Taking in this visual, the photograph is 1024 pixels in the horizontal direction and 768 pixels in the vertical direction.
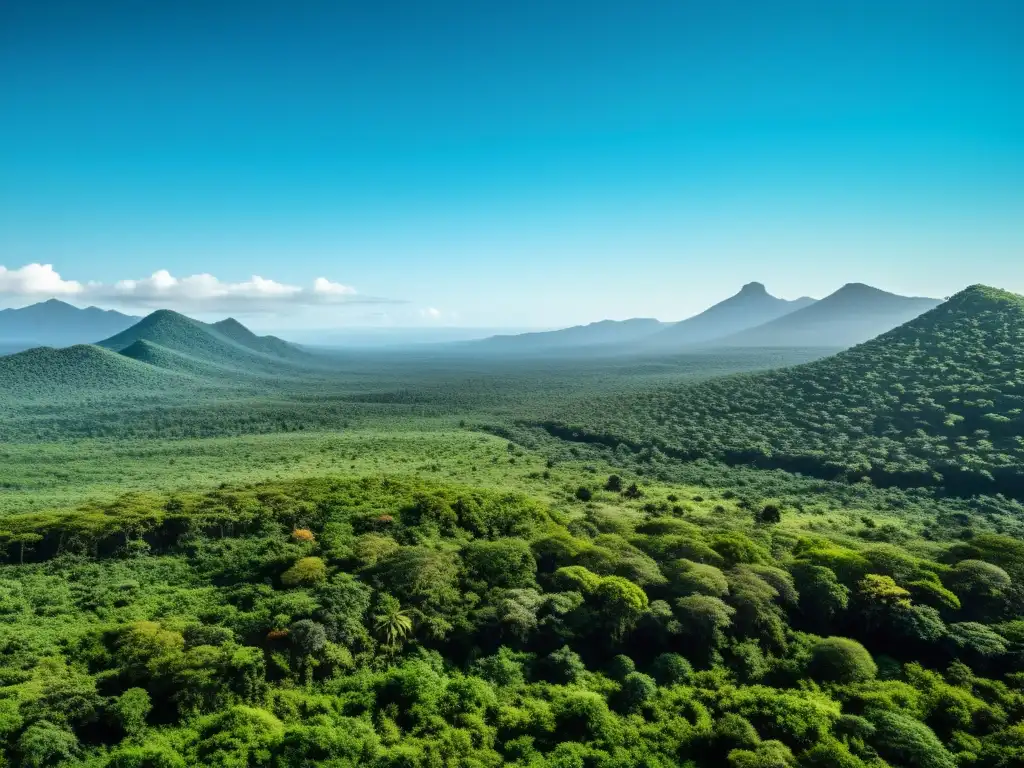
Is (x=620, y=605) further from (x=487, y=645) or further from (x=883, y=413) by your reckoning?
(x=883, y=413)

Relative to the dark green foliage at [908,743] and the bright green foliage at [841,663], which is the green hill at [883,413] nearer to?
the bright green foliage at [841,663]

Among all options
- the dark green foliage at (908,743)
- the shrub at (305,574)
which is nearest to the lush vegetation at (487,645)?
the dark green foliage at (908,743)

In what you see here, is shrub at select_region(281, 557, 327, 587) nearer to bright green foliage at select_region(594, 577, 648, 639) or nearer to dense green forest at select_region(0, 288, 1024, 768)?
dense green forest at select_region(0, 288, 1024, 768)

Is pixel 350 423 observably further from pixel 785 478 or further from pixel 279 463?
pixel 785 478

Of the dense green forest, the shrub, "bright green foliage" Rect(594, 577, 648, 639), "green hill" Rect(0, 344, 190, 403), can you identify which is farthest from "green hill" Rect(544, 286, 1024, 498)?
"green hill" Rect(0, 344, 190, 403)

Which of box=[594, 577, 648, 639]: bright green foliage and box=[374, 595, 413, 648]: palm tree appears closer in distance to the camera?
box=[374, 595, 413, 648]: palm tree

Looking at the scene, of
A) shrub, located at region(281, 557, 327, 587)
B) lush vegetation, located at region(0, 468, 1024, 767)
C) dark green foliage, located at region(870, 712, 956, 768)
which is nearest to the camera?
dark green foliage, located at region(870, 712, 956, 768)
